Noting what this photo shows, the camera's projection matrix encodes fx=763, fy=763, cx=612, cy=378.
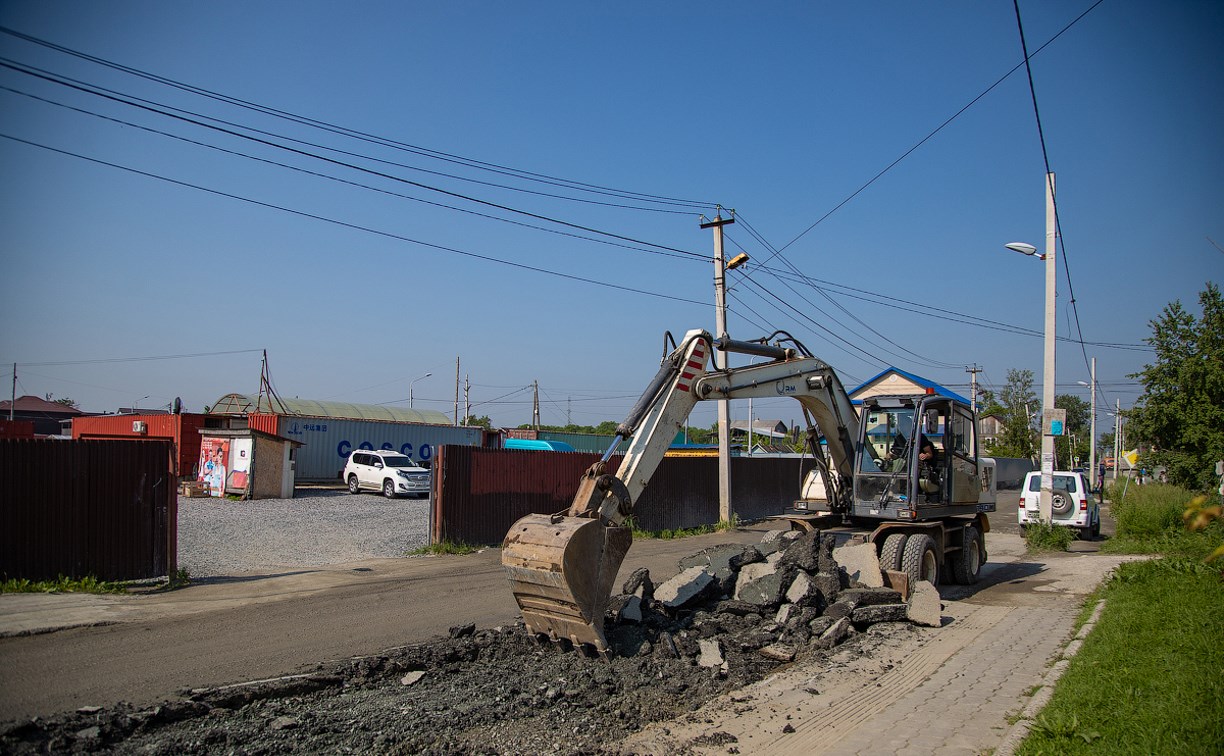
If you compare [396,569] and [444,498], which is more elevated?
[444,498]

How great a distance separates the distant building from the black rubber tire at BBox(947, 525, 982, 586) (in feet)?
233

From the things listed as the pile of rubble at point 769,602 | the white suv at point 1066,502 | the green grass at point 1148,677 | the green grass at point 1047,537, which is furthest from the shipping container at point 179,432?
the green grass at point 1148,677

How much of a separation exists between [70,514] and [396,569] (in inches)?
192

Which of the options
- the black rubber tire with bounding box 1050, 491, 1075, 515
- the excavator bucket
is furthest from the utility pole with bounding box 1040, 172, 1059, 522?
the excavator bucket

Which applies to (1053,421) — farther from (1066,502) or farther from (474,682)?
(474,682)

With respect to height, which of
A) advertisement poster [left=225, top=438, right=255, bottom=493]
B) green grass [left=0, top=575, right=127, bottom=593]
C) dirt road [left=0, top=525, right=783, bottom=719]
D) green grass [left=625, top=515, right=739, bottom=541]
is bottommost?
green grass [left=625, top=515, right=739, bottom=541]

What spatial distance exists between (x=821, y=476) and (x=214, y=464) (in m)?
20.6

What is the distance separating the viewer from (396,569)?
13352 mm

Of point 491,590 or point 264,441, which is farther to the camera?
point 264,441

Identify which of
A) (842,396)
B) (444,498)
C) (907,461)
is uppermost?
(842,396)

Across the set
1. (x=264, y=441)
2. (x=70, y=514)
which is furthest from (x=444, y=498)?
(x=264, y=441)

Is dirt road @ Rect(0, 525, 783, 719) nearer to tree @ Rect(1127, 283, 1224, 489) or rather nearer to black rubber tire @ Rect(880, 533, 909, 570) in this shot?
black rubber tire @ Rect(880, 533, 909, 570)

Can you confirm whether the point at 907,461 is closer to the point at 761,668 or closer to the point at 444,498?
the point at 761,668

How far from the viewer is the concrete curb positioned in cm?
515
